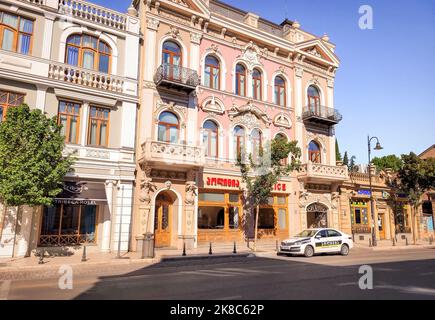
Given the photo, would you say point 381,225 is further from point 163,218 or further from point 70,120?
point 70,120

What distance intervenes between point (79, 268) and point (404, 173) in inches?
1035

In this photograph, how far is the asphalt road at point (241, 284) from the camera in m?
8.23

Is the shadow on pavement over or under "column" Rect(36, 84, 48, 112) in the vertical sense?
under

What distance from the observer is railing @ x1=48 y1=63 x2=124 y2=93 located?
17734 mm

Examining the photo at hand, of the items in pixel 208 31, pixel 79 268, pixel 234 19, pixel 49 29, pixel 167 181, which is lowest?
pixel 79 268

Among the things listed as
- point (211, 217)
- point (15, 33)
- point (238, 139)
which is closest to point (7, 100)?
point (15, 33)

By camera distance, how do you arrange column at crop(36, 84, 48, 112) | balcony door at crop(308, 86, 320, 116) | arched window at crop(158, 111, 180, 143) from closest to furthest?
column at crop(36, 84, 48, 112) < arched window at crop(158, 111, 180, 143) < balcony door at crop(308, 86, 320, 116)

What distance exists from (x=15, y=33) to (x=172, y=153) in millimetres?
9937

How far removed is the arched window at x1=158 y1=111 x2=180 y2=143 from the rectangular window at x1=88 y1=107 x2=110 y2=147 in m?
3.22

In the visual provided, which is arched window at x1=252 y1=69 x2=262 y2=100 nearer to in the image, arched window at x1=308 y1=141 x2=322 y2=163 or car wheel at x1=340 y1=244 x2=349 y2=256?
arched window at x1=308 y1=141 x2=322 y2=163

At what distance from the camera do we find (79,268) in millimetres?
13281

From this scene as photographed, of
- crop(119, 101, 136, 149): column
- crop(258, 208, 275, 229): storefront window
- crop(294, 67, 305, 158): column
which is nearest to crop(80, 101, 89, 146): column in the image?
crop(119, 101, 136, 149): column
